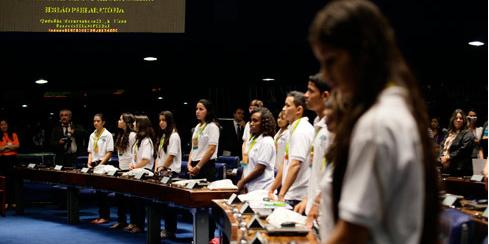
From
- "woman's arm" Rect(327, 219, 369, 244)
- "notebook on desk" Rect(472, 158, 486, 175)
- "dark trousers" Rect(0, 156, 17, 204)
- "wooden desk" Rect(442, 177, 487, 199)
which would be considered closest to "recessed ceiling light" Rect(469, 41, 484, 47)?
"wooden desk" Rect(442, 177, 487, 199)

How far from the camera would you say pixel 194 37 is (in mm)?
8961

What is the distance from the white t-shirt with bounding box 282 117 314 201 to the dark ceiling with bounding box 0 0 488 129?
3.92 m

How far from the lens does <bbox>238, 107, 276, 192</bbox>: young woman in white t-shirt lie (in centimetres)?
546

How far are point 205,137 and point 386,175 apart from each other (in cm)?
577

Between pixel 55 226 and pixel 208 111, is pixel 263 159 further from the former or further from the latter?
pixel 55 226

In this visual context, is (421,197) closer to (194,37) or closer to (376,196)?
(376,196)

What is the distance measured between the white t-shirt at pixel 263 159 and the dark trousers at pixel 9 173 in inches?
232

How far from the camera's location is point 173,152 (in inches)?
297

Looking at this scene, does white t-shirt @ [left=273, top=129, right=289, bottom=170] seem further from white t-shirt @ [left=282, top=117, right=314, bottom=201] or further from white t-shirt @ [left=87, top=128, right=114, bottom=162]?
white t-shirt @ [left=87, top=128, right=114, bottom=162]

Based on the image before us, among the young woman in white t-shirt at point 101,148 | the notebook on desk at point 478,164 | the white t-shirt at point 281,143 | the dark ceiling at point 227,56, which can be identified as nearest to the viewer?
the white t-shirt at point 281,143

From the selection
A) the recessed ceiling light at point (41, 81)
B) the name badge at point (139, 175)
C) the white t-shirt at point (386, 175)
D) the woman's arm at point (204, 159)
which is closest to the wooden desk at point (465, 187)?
the woman's arm at point (204, 159)

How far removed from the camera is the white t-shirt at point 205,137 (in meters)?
6.94

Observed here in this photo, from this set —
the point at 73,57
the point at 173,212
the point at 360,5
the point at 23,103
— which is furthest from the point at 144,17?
the point at 23,103

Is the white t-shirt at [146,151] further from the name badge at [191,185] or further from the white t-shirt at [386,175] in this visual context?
the white t-shirt at [386,175]
